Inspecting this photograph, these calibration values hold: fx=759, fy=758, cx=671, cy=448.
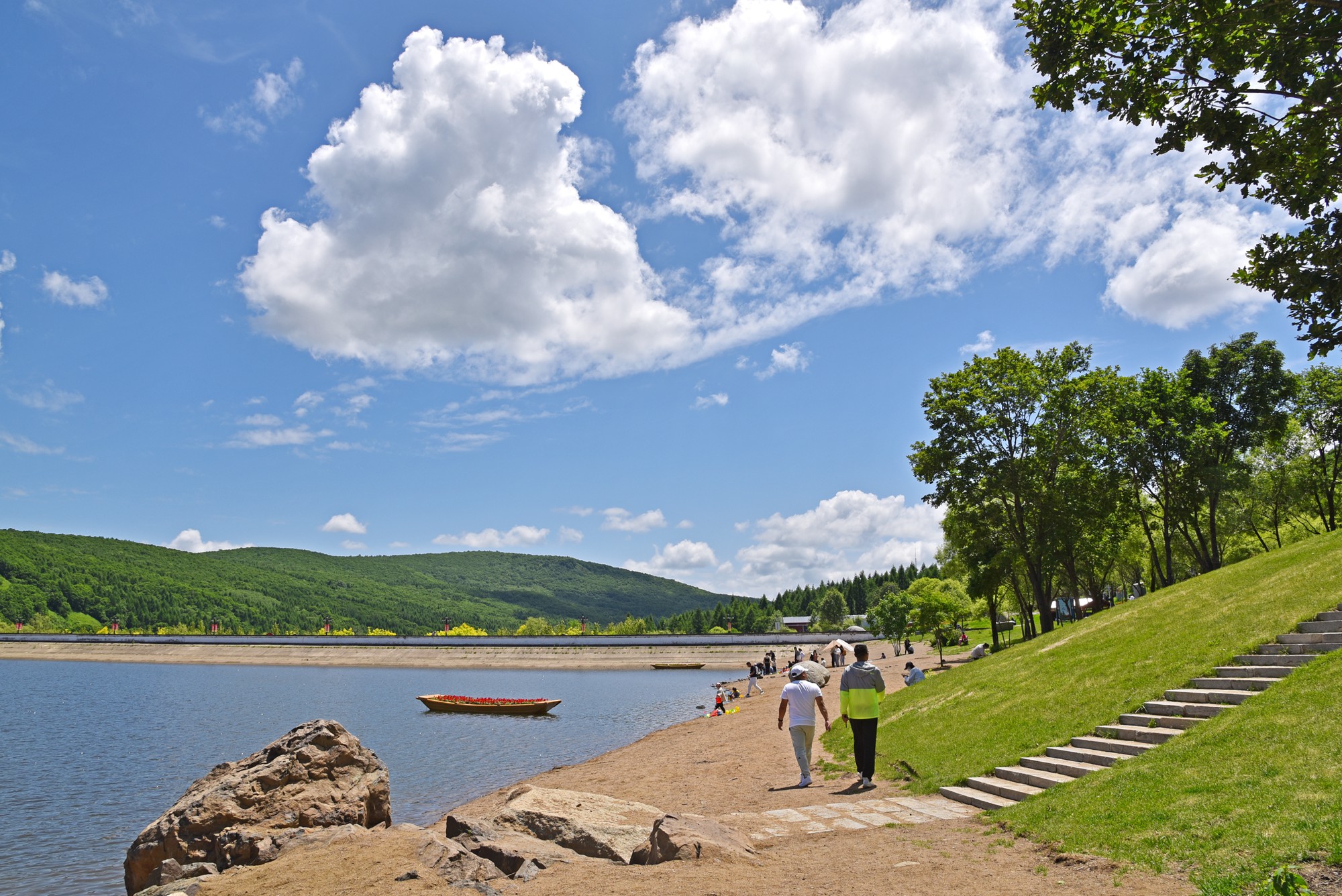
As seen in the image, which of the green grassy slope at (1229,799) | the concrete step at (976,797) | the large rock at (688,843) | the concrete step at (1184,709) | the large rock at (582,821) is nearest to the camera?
the green grassy slope at (1229,799)

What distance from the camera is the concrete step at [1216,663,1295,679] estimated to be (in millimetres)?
12618

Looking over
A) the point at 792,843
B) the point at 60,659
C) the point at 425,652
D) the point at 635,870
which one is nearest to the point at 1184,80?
the point at 792,843

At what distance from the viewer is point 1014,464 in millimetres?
37094

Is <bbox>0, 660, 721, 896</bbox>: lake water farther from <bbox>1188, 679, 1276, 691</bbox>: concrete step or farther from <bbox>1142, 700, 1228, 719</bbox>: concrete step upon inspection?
<bbox>1188, 679, 1276, 691</bbox>: concrete step

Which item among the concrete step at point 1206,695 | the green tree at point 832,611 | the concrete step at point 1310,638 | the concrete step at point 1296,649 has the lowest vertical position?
the green tree at point 832,611

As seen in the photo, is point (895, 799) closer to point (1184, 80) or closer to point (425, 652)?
point (1184, 80)

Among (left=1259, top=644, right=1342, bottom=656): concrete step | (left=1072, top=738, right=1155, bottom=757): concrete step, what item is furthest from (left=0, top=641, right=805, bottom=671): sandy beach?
(left=1072, top=738, right=1155, bottom=757): concrete step

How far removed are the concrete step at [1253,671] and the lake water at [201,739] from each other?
58.3 ft

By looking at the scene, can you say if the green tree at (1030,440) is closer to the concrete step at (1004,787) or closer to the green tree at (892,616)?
the green tree at (892,616)

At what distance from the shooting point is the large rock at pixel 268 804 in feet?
36.8

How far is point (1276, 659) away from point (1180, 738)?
3.73 meters

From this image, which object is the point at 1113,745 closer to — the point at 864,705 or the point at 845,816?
the point at 864,705

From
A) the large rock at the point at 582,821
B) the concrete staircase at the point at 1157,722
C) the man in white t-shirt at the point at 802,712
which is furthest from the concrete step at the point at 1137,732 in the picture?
the large rock at the point at 582,821

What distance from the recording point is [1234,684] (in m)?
12.9
